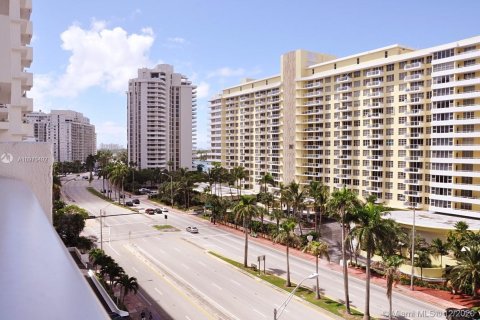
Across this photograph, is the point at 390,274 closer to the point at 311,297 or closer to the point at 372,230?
the point at 372,230

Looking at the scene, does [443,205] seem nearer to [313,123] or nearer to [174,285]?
[313,123]

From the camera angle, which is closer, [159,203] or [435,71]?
[435,71]

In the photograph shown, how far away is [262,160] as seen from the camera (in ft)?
364

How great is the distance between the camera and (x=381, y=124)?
77.3 m

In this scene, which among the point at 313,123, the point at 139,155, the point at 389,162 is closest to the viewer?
the point at 389,162

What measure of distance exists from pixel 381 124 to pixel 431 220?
78.5 ft

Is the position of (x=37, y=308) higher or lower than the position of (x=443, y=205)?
higher

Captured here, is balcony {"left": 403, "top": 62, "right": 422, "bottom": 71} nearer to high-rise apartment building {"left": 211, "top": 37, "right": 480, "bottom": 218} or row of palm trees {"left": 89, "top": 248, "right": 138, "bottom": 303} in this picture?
high-rise apartment building {"left": 211, "top": 37, "right": 480, "bottom": 218}

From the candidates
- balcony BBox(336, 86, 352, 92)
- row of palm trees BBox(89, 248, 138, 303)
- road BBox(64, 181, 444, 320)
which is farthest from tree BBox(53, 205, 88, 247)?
balcony BBox(336, 86, 352, 92)

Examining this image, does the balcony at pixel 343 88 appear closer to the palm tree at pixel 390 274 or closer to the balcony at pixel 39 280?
the palm tree at pixel 390 274

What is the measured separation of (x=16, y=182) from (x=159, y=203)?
94439mm

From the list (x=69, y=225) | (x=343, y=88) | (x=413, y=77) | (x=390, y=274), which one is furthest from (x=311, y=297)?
(x=343, y=88)

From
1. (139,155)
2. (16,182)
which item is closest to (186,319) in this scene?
(16,182)

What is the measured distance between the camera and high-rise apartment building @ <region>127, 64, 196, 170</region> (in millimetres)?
154625
